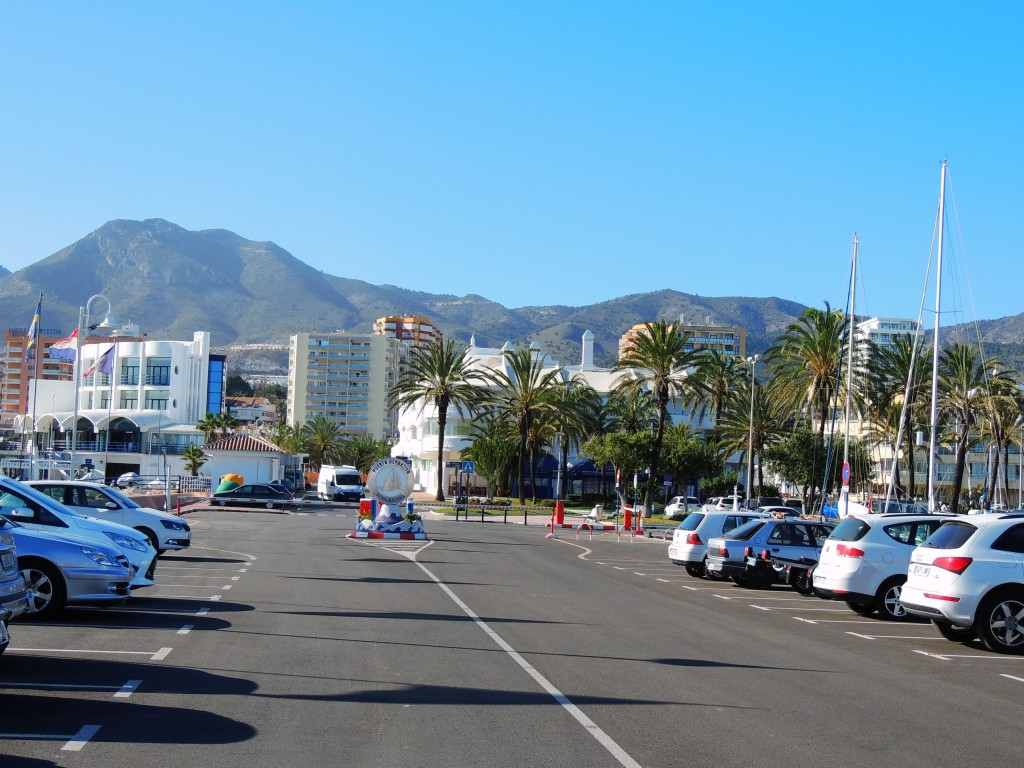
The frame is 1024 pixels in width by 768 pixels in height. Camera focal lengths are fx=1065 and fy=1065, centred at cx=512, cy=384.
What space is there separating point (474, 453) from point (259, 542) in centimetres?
4673

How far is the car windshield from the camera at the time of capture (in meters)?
23.6

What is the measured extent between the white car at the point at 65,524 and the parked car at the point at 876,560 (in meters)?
11.0

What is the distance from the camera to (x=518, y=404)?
234 ft

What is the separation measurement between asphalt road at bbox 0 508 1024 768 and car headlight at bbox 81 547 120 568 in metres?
0.80

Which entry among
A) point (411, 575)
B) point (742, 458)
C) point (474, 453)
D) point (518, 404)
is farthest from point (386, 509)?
point (742, 458)

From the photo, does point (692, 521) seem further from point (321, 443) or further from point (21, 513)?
point (321, 443)

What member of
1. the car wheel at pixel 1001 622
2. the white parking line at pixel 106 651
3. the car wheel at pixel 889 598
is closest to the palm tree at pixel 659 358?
the car wheel at pixel 889 598

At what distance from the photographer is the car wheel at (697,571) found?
25770 millimetres

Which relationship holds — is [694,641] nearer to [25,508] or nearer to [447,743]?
[447,743]

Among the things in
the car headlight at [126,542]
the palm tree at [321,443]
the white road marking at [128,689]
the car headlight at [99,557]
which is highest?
the car headlight at [99,557]

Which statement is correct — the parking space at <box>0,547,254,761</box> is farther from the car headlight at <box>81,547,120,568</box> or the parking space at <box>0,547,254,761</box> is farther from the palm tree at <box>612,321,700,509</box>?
the palm tree at <box>612,321,700,509</box>

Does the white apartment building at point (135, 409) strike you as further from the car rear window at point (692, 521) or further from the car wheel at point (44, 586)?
the car wheel at point (44, 586)

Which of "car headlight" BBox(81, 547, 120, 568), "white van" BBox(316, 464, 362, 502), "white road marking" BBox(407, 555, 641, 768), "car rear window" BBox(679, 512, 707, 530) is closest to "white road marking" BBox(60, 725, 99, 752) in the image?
"white road marking" BBox(407, 555, 641, 768)

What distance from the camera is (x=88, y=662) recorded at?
36.2ft
